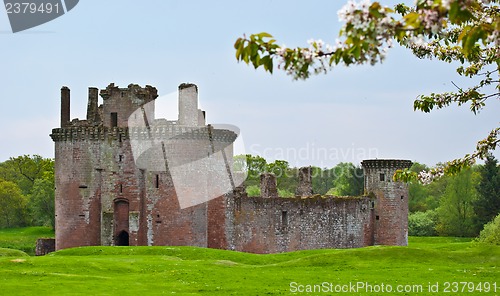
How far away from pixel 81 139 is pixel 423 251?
24.9 metres

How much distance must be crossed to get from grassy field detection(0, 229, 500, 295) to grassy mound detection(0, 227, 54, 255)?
39465 mm

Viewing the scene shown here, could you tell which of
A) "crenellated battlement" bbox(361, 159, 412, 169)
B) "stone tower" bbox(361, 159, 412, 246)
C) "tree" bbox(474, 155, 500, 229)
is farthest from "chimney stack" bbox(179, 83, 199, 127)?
"tree" bbox(474, 155, 500, 229)

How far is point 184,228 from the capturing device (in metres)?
47.3

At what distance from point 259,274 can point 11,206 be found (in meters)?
77.2

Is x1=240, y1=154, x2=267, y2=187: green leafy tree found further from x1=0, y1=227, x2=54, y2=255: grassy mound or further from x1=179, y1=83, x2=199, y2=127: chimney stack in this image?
x1=179, y1=83, x2=199, y2=127: chimney stack

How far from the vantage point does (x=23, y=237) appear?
86250mm

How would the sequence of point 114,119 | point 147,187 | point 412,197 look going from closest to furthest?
point 147,187 → point 114,119 → point 412,197

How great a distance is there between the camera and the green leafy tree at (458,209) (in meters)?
91.6

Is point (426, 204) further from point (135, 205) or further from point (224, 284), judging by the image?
point (224, 284)

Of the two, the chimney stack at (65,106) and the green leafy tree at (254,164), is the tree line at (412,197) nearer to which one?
the green leafy tree at (254,164)

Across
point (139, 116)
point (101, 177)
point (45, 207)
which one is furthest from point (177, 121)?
point (45, 207)

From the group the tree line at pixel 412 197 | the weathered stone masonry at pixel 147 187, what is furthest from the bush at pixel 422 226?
the weathered stone masonry at pixel 147 187

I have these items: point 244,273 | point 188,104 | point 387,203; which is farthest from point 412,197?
point 244,273

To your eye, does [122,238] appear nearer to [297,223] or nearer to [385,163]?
[297,223]
